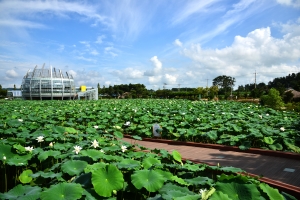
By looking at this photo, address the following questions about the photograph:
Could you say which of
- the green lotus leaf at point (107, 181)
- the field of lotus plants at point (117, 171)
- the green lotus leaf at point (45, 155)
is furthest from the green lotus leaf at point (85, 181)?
the green lotus leaf at point (45, 155)

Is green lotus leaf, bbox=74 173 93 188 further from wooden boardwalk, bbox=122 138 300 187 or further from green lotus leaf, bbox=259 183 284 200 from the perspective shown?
wooden boardwalk, bbox=122 138 300 187

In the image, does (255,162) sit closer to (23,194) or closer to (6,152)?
(23,194)

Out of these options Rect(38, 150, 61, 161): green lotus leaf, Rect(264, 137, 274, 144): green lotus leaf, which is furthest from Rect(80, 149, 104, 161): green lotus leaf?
Rect(264, 137, 274, 144): green lotus leaf

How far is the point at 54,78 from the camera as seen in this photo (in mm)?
51562

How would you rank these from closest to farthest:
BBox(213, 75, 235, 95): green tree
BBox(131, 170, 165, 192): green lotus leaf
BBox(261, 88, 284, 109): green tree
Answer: BBox(131, 170, 165, 192): green lotus leaf < BBox(261, 88, 284, 109): green tree < BBox(213, 75, 235, 95): green tree

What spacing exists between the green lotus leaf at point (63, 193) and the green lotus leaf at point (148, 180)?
0.58 m

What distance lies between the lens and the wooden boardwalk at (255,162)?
3972 millimetres

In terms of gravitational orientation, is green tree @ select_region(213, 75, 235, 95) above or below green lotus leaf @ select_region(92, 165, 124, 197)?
above

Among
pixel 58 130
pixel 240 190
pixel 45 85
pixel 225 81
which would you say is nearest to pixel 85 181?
pixel 240 190

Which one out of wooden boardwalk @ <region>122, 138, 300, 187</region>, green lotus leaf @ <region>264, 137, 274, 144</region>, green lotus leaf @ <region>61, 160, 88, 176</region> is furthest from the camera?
green lotus leaf @ <region>264, 137, 274, 144</region>

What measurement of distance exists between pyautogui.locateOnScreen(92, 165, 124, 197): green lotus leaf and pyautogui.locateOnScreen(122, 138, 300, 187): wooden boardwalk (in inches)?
106

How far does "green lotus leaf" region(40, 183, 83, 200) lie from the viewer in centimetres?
213

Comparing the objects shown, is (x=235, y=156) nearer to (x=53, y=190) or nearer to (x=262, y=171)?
(x=262, y=171)

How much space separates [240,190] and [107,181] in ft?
4.23
